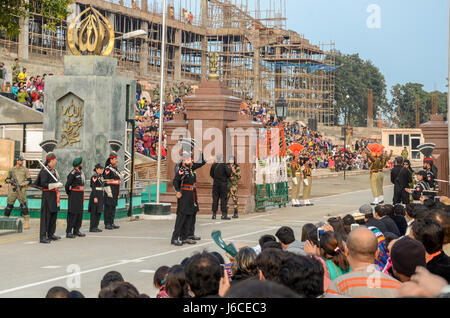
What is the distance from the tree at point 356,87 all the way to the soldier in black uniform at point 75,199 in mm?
80169

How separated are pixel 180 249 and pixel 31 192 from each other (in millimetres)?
8045

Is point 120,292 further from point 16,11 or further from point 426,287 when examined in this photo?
point 16,11

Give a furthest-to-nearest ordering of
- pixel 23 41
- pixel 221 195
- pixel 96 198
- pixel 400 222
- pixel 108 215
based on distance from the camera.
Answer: pixel 23 41
pixel 221 195
pixel 108 215
pixel 96 198
pixel 400 222

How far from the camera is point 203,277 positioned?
464 cm

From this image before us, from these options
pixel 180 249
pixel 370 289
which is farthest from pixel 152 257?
pixel 370 289

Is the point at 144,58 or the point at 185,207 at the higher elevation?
the point at 144,58

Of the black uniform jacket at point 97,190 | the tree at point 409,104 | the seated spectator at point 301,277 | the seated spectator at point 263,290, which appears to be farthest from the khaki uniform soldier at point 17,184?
the tree at point 409,104

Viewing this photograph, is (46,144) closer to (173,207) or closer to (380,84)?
(173,207)

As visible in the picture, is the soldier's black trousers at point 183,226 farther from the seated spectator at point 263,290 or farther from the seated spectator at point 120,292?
the seated spectator at point 263,290

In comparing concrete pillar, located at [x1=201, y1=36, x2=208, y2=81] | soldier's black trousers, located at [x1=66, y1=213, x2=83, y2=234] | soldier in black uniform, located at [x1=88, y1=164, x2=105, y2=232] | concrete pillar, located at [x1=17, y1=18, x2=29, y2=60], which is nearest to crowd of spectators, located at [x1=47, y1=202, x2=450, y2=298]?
soldier's black trousers, located at [x1=66, y1=213, x2=83, y2=234]

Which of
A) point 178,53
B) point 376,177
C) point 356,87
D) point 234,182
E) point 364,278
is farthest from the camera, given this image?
point 356,87

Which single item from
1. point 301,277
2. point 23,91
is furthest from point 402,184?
point 23,91

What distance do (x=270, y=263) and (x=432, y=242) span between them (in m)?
1.56

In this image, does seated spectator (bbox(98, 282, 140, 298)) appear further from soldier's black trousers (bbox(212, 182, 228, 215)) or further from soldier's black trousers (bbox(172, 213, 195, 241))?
→ soldier's black trousers (bbox(212, 182, 228, 215))
